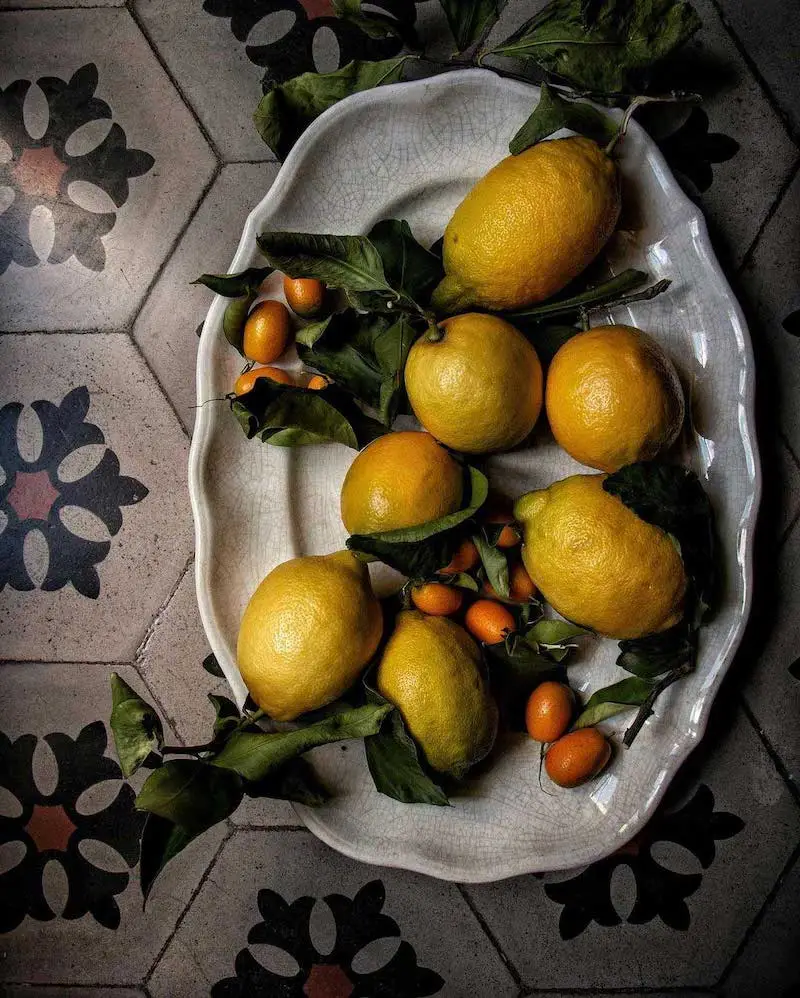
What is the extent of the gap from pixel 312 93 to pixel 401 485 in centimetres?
43

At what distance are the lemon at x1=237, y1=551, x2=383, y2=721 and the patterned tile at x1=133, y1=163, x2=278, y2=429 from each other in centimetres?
33

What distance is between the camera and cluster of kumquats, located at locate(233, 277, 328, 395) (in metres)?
0.76

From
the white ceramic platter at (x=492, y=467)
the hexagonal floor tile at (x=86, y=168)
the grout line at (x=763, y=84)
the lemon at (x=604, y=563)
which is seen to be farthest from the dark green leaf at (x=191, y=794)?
the grout line at (x=763, y=84)

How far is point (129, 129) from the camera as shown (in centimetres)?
94

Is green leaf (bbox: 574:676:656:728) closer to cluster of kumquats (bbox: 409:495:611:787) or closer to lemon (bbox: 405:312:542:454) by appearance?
cluster of kumquats (bbox: 409:495:611:787)

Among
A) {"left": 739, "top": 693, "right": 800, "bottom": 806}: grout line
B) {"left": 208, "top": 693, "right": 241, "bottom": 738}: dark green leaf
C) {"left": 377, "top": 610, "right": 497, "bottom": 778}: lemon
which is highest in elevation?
{"left": 377, "top": 610, "right": 497, "bottom": 778}: lemon

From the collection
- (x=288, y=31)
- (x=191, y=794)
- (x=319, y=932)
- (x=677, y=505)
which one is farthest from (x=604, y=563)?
(x=288, y=31)

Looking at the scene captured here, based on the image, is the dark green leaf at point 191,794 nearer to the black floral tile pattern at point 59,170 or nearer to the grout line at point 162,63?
the black floral tile pattern at point 59,170

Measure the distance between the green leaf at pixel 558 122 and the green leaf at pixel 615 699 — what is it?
52cm

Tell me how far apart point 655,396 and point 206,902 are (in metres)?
0.80

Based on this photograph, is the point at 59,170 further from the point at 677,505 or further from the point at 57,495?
the point at 677,505

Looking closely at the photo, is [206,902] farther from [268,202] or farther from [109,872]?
[268,202]


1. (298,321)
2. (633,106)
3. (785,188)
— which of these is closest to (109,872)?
(298,321)

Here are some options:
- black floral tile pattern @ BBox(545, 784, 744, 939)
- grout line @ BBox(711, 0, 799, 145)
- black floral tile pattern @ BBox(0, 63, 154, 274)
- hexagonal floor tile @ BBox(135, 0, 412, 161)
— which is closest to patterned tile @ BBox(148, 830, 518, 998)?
black floral tile pattern @ BBox(545, 784, 744, 939)
